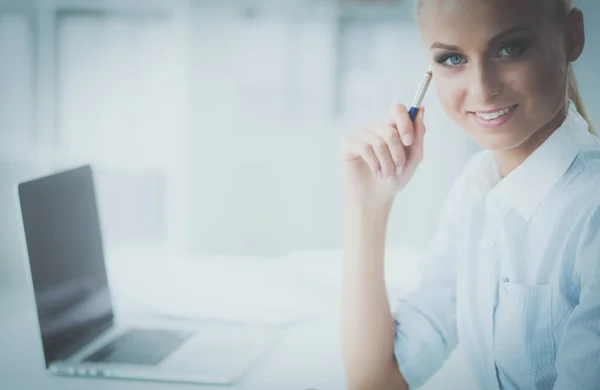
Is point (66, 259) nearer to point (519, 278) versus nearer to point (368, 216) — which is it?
point (368, 216)

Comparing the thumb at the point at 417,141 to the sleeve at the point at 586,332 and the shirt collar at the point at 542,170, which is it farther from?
the sleeve at the point at 586,332

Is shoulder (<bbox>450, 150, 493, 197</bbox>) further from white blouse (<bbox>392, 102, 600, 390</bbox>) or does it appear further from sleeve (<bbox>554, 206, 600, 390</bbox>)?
sleeve (<bbox>554, 206, 600, 390</bbox>)

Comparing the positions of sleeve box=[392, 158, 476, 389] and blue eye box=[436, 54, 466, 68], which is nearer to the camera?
blue eye box=[436, 54, 466, 68]

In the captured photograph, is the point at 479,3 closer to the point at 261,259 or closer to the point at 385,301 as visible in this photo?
the point at 385,301

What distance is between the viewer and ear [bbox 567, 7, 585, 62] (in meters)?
0.79

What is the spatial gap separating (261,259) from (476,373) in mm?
640

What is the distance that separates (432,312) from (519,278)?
15cm

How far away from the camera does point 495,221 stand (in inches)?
34.5

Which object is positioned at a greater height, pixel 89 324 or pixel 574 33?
pixel 574 33

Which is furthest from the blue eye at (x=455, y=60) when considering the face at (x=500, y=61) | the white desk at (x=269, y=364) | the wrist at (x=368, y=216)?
the white desk at (x=269, y=364)

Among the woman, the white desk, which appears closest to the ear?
the woman

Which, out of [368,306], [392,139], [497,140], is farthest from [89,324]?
[497,140]

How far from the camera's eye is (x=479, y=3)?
2.49 feet

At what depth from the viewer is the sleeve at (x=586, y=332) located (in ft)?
2.29
